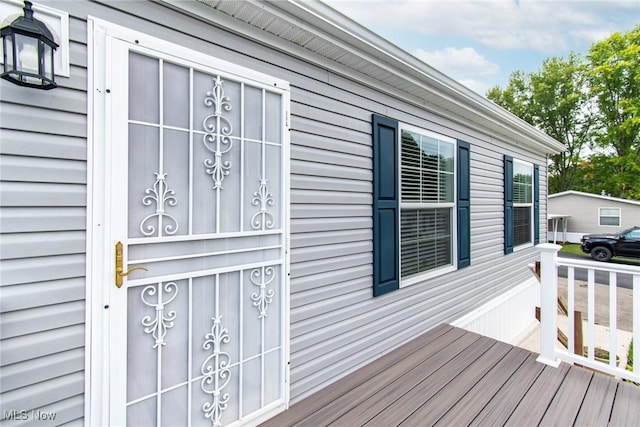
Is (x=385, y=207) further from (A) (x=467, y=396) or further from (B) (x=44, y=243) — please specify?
(B) (x=44, y=243)

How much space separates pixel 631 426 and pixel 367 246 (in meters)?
1.98

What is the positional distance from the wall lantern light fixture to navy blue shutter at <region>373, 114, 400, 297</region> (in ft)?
7.18

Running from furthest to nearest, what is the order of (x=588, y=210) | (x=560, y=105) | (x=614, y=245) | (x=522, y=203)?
(x=560, y=105) < (x=588, y=210) < (x=614, y=245) < (x=522, y=203)

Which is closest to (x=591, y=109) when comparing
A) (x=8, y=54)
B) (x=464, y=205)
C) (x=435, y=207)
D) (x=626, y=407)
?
(x=464, y=205)

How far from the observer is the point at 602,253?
11.2 m

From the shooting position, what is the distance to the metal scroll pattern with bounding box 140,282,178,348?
155cm

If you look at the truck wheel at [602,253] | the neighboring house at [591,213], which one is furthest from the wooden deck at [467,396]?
the neighboring house at [591,213]

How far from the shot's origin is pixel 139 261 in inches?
60.1

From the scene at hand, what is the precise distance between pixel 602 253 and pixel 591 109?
1293cm

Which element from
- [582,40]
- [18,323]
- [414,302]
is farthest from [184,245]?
[582,40]

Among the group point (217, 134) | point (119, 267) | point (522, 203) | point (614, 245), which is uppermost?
point (217, 134)

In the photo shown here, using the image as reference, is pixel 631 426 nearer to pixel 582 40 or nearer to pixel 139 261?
pixel 139 261

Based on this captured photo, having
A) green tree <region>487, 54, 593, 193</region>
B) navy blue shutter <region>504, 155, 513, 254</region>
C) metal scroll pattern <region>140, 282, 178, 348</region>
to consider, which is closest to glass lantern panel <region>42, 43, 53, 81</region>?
metal scroll pattern <region>140, 282, 178, 348</region>

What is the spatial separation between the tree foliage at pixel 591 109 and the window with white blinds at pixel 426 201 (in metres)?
19.5
